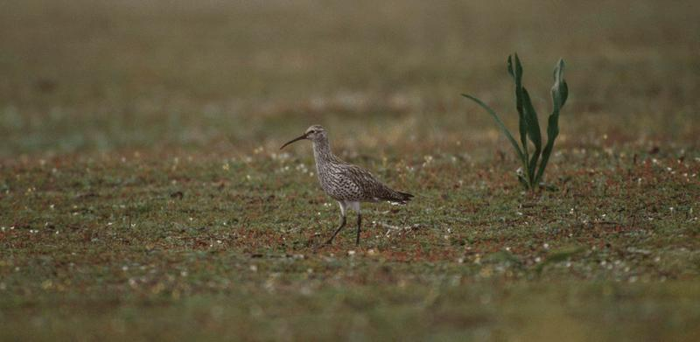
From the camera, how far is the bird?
54.8ft

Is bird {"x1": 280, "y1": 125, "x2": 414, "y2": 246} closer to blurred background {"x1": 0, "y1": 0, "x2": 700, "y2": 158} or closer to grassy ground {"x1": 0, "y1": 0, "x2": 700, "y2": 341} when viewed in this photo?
grassy ground {"x1": 0, "y1": 0, "x2": 700, "y2": 341}

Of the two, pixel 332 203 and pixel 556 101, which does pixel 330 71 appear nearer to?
pixel 332 203

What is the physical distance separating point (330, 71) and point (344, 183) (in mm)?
28724

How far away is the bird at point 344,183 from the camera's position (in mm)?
16703

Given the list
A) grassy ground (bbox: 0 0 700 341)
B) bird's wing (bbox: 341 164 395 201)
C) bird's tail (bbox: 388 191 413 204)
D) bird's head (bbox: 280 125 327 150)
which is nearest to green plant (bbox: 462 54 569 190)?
grassy ground (bbox: 0 0 700 341)

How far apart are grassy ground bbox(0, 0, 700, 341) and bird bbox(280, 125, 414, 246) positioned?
74 cm

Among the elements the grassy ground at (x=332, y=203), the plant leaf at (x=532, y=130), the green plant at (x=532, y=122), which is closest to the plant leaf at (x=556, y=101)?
the green plant at (x=532, y=122)

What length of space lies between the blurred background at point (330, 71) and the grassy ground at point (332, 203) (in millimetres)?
227

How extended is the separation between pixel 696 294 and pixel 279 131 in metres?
24.5

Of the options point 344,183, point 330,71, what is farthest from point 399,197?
point 330,71

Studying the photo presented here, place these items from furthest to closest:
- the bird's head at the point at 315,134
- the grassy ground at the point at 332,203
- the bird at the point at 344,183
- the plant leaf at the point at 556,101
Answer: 1. the plant leaf at the point at 556,101
2. the bird's head at the point at 315,134
3. the bird at the point at 344,183
4. the grassy ground at the point at 332,203

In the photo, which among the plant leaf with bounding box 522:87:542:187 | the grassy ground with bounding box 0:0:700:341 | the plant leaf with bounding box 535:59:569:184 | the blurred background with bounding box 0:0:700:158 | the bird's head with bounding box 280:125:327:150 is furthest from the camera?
the blurred background with bounding box 0:0:700:158

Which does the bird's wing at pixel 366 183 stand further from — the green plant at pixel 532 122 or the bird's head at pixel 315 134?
the green plant at pixel 532 122

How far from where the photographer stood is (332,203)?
66.6ft
